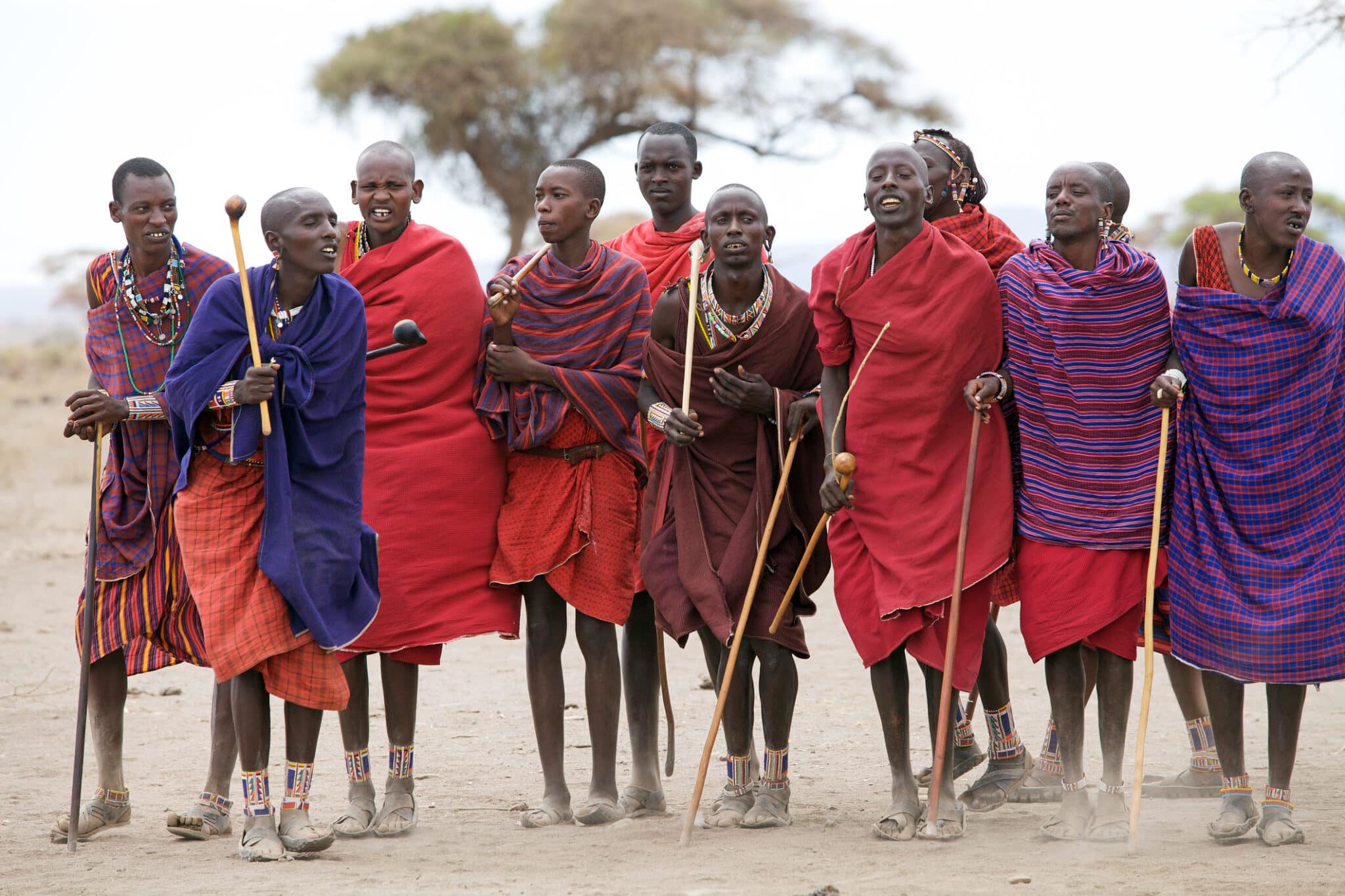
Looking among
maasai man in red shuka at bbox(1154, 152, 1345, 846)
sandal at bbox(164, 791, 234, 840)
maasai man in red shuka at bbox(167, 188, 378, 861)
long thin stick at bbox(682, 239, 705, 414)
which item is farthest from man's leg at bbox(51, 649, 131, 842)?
maasai man in red shuka at bbox(1154, 152, 1345, 846)

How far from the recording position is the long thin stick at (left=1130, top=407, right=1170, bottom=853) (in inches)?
201

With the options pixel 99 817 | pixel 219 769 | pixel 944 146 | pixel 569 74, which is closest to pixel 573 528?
pixel 219 769

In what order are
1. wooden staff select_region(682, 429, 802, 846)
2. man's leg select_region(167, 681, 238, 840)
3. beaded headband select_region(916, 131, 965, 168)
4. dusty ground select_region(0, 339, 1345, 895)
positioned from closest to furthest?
1. dusty ground select_region(0, 339, 1345, 895)
2. wooden staff select_region(682, 429, 802, 846)
3. man's leg select_region(167, 681, 238, 840)
4. beaded headband select_region(916, 131, 965, 168)

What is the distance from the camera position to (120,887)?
4.95 m

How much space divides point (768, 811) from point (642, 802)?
0.56 meters

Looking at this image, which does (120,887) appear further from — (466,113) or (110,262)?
(466,113)

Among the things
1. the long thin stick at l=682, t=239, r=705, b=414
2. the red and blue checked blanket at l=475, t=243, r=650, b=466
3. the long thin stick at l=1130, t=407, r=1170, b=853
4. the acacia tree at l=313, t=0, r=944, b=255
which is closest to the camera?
the long thin stick at l=1130, t=407, r=1170, b=853

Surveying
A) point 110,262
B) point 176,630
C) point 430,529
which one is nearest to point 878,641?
point 430,529

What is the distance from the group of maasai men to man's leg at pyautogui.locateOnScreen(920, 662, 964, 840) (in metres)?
0.02

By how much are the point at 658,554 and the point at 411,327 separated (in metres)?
1.28

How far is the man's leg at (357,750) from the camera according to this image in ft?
19.0

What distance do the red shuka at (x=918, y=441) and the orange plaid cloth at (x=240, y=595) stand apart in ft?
6.21

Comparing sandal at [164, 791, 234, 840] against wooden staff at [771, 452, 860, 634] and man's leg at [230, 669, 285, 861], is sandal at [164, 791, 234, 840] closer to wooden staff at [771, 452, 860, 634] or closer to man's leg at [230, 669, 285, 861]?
man's leg at [230, 669, 285, 861]

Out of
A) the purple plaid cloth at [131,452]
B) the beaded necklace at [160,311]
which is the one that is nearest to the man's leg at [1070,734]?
the purple plaid cloth at [131,452]
